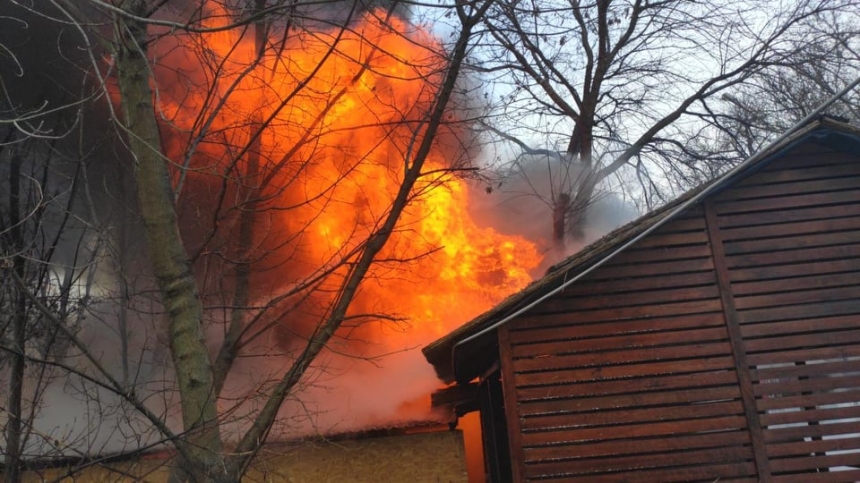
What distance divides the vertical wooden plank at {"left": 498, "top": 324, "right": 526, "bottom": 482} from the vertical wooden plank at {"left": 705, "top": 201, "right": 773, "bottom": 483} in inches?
95.4

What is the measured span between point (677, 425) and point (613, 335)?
1.13m

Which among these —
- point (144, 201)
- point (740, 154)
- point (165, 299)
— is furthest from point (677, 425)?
point (740, 154)

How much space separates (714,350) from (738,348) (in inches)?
9.8

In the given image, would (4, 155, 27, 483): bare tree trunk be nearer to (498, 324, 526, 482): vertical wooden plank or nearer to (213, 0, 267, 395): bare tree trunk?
(213, 0, 267, 395): bare tree trunk

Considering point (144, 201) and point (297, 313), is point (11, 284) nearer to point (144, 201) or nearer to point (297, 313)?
point (144, 201)

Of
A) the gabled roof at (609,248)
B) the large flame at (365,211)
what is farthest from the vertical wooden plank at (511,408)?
the large flame at (365,211)

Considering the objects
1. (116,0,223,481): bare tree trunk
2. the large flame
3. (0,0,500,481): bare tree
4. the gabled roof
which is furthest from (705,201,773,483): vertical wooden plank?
(116,0,223,481): bare tree trunk

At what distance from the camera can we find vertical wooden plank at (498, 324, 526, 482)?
6.70 m

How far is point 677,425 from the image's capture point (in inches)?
265

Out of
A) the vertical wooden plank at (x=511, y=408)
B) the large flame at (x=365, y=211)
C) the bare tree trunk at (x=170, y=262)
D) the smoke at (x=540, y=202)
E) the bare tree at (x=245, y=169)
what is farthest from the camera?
the smoke at (x=540, y=202)

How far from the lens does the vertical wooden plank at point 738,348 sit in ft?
21.6

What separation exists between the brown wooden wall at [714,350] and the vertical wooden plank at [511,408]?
0.02 m

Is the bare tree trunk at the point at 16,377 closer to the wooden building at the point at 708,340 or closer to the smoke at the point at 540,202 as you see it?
the wooden building at the point at 708,340

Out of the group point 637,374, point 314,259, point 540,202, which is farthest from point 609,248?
point 540,202
